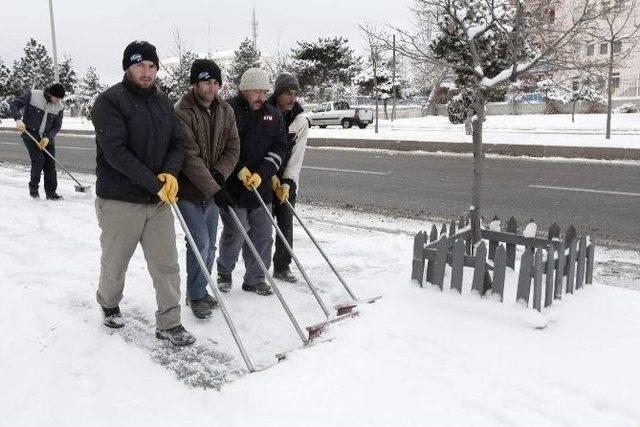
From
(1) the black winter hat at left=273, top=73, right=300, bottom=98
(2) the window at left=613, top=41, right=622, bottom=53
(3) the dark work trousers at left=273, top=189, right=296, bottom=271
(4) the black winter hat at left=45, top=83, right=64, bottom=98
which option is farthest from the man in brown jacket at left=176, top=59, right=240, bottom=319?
(2) the window at left=613, top=41, right=622, bottom=53

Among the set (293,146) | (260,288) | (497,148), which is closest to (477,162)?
(293,146)

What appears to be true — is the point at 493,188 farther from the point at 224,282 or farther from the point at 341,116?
the point at 341,116

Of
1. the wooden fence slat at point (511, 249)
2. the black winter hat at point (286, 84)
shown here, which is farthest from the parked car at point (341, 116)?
the wooden fence slat at point (511, 249)

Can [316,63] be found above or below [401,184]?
above

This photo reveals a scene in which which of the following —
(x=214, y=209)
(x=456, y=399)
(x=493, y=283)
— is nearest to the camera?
(x=456, y=399)

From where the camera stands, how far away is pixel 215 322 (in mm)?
3783

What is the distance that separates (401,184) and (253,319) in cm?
630

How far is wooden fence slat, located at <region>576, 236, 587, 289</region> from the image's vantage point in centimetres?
390

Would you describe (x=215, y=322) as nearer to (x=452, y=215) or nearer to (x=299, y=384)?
(x=299, y=384)

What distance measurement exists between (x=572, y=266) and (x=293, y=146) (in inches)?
88.4

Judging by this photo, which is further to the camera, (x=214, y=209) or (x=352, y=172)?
(x=352, y=172)

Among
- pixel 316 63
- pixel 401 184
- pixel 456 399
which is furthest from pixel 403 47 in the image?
pixel 316 63

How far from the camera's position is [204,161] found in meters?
3.69

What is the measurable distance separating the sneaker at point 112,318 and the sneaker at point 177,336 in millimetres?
294
